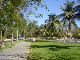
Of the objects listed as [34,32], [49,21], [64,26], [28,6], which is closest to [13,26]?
[28,6]

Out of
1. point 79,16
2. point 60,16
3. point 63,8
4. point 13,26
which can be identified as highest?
point 63,8

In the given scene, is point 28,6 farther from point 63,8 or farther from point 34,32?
point 34,32

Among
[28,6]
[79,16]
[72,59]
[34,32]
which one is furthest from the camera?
[34,32]

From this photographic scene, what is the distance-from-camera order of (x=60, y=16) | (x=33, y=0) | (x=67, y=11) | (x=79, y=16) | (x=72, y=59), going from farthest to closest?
(x=67, y=11) < (x=60, y=16) < (x=79, y=16) < (x=33, y=0) < (x=72, y=59)

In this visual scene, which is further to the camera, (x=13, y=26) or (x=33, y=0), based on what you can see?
(x=13, y=26)

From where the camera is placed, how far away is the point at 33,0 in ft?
32.6

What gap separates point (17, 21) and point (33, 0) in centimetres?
814

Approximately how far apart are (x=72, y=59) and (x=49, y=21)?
3742 centimetres

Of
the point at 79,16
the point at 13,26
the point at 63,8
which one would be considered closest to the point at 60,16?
the point at 63,8

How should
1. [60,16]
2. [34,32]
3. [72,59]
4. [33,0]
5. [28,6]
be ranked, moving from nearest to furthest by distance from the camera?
[72,59]
[33,0]
[28,6]
[60,16]
[34,32]

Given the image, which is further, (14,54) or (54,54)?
(14,54)

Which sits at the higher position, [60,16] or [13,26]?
[60,16]

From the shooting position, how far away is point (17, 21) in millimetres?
17547

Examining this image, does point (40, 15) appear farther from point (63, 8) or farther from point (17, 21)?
point (63, 8)
